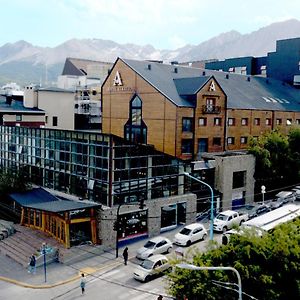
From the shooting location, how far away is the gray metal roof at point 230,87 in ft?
166

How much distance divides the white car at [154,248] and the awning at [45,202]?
555 cm

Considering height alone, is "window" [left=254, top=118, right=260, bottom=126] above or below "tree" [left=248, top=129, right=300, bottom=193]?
above

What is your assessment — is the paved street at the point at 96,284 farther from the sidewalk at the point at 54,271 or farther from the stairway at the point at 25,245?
the stairway at the point at 25,245

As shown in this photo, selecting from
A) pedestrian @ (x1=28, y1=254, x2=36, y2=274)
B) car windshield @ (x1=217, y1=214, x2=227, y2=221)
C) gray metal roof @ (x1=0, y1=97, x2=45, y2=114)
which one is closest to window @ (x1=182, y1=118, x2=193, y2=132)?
car windshield @ (x1=217, y1=214, x2=227, y2=221)

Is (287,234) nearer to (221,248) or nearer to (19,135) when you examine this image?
(221,248)

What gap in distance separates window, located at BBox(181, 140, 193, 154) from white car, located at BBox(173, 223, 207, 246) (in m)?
11.2

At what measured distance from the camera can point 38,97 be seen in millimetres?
66062

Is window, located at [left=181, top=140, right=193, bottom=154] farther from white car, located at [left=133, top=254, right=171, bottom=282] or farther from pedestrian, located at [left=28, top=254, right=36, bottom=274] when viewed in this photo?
pedestrian, located at [left=28, top=254, right=36, bottom=274]

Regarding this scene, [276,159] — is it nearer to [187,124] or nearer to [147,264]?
[187,124]

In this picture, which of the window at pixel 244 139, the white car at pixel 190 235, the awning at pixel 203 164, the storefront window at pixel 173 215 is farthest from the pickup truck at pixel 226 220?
the window at pixel 244 139

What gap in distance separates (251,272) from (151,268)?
10.6 metres

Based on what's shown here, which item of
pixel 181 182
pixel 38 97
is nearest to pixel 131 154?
pixel 181 182

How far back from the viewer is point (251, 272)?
74.3 feet

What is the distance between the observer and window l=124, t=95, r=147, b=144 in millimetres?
51438
